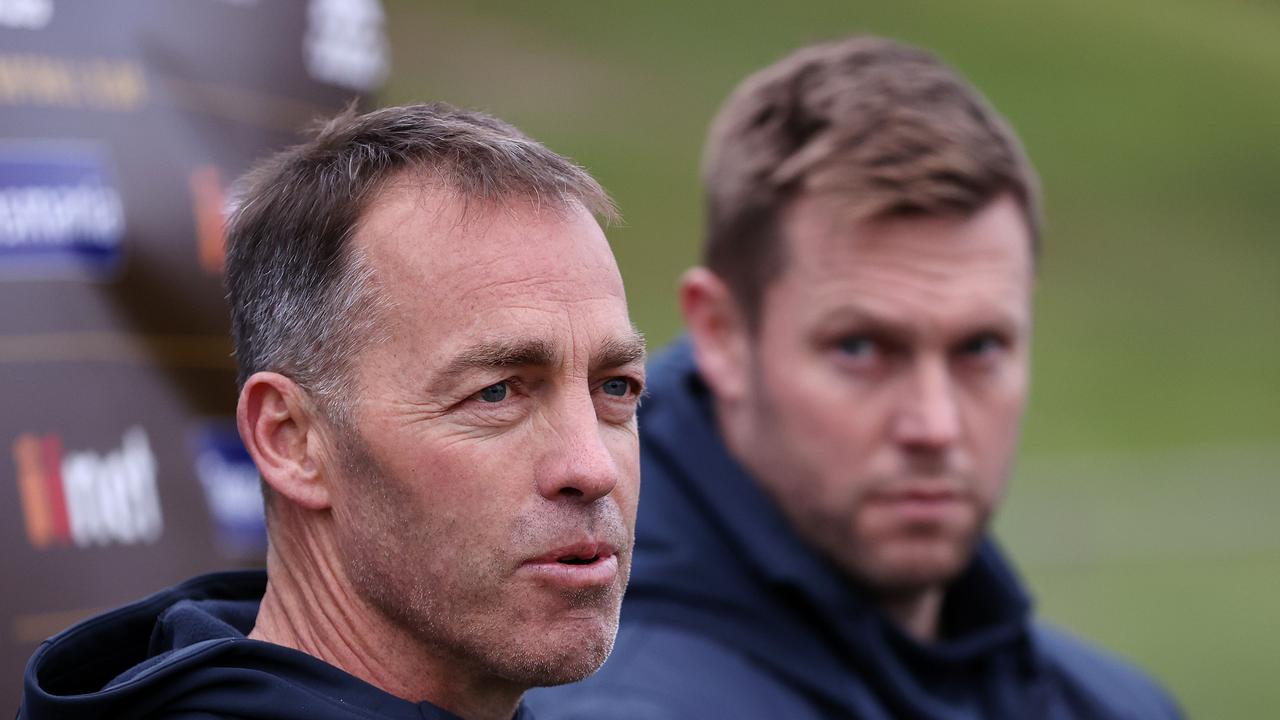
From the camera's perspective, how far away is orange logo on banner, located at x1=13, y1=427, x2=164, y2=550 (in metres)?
3.14

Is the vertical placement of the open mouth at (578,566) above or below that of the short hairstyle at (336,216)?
below

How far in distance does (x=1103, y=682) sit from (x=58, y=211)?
2.35 meters

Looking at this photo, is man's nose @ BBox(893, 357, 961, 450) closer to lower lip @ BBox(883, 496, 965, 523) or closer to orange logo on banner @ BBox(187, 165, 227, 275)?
lower lip @ BBox(883, 496, 965, 523)

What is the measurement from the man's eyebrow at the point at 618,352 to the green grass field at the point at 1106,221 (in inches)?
336

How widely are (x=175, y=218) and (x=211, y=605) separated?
162 centimetres

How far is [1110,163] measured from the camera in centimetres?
2206

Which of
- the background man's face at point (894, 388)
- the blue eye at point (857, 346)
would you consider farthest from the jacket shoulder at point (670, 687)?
the blue eye at point (857, 346)

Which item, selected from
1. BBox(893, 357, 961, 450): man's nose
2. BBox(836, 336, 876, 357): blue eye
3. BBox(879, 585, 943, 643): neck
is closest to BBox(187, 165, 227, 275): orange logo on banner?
BBox(836, 336, 876, 357): blue eye

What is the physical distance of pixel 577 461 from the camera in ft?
6.34

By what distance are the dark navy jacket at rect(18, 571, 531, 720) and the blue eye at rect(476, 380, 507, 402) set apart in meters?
0.34

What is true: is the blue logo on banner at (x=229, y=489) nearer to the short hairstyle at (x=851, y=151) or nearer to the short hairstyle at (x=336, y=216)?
the short hairstyle at (x=851, y=151)

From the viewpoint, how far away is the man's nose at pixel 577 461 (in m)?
1.93

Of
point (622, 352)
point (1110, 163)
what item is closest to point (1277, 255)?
point (1110, 163)

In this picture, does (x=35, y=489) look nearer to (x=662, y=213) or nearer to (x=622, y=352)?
(x=622, y=352)
